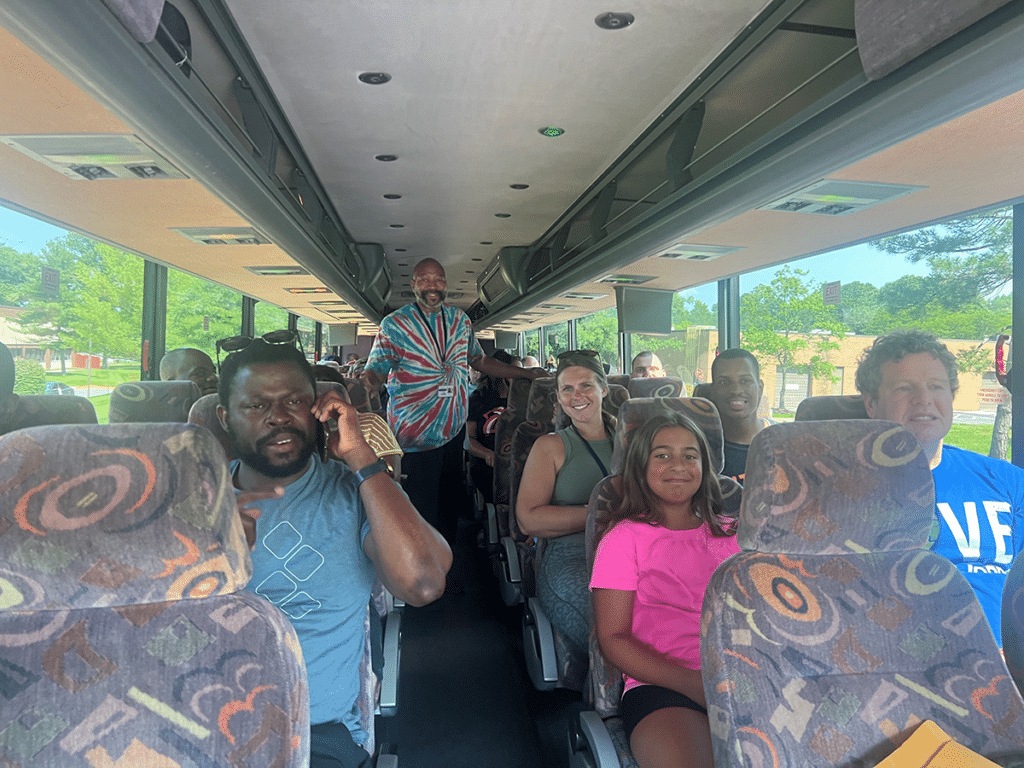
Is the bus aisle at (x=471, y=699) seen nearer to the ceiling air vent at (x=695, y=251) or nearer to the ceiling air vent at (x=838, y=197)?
the ceiling air vent at (x=838, y=197)

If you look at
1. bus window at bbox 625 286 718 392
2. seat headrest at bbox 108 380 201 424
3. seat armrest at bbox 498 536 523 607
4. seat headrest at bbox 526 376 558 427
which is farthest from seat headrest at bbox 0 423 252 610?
bus window at bbox 625 286 718 392

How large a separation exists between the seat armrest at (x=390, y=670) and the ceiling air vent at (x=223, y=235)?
1.95m

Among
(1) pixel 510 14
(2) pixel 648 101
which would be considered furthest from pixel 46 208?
(2) pixel 648 101

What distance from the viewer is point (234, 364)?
189 centimetres

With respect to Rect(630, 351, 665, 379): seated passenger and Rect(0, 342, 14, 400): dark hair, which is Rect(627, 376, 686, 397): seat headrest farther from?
Rect(0, 342, 14, 400): dark hair

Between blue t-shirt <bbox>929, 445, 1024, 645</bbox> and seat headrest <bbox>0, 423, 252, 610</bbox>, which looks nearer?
seat headrest <bbox>0, 423, 252, 610</bbox>

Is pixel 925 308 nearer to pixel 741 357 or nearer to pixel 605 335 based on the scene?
pixel 741 357

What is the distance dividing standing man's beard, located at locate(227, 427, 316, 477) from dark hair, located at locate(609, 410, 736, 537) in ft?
3.45

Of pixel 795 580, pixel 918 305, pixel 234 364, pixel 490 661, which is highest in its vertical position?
pixel 918 305

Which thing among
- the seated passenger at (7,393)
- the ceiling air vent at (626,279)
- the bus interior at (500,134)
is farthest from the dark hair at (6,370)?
the ceiling air vent at (626,279)

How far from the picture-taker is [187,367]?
13.3 feet

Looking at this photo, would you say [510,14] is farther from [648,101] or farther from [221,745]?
[221,745]

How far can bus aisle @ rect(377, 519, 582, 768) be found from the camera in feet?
9.05

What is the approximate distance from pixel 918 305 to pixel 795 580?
1838 millimetres
